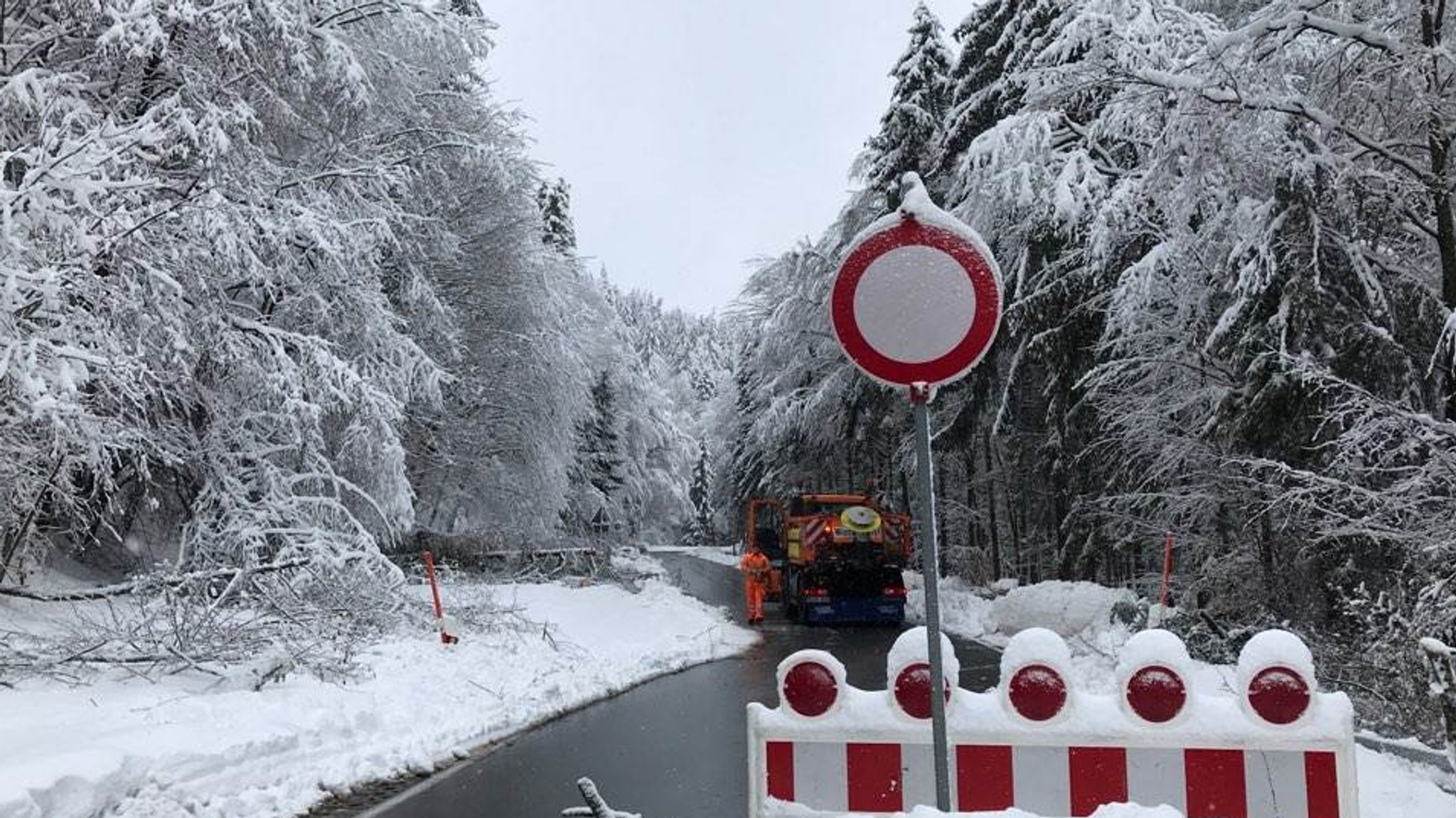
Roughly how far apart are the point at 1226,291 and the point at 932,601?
10.5 meters

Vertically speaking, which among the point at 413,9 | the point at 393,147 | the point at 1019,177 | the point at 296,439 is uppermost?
the point at 413,9

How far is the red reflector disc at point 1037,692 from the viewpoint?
335cm

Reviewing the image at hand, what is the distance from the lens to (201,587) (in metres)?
10.1

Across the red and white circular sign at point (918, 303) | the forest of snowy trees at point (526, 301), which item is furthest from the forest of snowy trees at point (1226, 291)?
the red and white circular sign at point (918, 303)

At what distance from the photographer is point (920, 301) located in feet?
11.7

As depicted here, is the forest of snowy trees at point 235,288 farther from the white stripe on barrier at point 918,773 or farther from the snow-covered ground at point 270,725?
the white stripe on barrier at point 918,773

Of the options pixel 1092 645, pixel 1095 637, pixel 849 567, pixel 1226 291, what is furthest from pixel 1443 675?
pixel 849 567

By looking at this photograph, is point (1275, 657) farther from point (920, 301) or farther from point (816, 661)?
point (920, 301)

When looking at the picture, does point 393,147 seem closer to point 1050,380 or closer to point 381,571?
point 381,571

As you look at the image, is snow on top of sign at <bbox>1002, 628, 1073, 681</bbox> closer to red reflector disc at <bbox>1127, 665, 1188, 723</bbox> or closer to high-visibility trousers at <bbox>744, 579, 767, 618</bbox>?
red reflector disc at <bbox>1127, 665, 1188, 723</bbox>

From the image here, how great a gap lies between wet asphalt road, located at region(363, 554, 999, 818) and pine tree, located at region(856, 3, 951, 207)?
16314mm

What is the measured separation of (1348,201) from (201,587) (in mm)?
10962

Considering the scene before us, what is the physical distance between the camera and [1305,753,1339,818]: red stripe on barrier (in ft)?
10.5

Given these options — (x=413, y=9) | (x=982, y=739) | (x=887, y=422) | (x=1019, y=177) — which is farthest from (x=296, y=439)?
(x=887, y=422)
